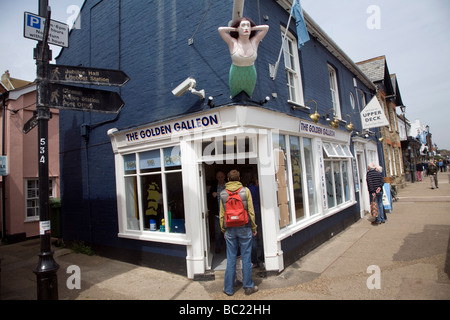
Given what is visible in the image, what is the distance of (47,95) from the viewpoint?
397 centimetres

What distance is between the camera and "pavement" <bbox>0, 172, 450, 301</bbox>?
169 inches

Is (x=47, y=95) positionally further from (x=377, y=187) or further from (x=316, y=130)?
(x=377, y=187)

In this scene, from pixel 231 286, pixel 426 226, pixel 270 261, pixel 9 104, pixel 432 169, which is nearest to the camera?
pixel 231 286

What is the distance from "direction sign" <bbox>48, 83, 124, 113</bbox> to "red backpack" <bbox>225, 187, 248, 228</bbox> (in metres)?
2.56

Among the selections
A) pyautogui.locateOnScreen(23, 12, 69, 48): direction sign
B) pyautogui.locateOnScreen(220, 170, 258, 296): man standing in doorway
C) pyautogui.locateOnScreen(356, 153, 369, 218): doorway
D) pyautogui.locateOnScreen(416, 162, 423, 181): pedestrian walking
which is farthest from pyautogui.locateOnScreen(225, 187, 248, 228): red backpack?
pyautogui.locateOnScreen(416, 162, 423, 181): pedestrian walking

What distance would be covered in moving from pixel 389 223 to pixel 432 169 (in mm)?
10475

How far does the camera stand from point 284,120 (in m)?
6.10

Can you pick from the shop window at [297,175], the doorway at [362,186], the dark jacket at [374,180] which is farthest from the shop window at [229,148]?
the doorway at [362,186]

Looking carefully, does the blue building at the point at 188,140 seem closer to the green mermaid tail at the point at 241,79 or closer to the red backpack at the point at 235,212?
the green mermaid tail at the point at 241,79

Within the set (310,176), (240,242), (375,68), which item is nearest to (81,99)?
(240,242)

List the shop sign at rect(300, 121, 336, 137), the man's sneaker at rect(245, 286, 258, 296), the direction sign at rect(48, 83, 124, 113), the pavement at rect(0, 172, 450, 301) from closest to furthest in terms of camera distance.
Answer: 1. the direction sign at rect(48, 83, 124, 113)
2. the pavement at rect(0, 172, 450, 301)
3. the man's sneaker at rect(245, 286, 258, 296)
4. the shop sign at rect(300, 121, 336, 137)

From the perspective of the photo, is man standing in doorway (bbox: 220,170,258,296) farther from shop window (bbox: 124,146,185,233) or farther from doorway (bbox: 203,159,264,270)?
shop window (bbox: 124,146,185,233)
